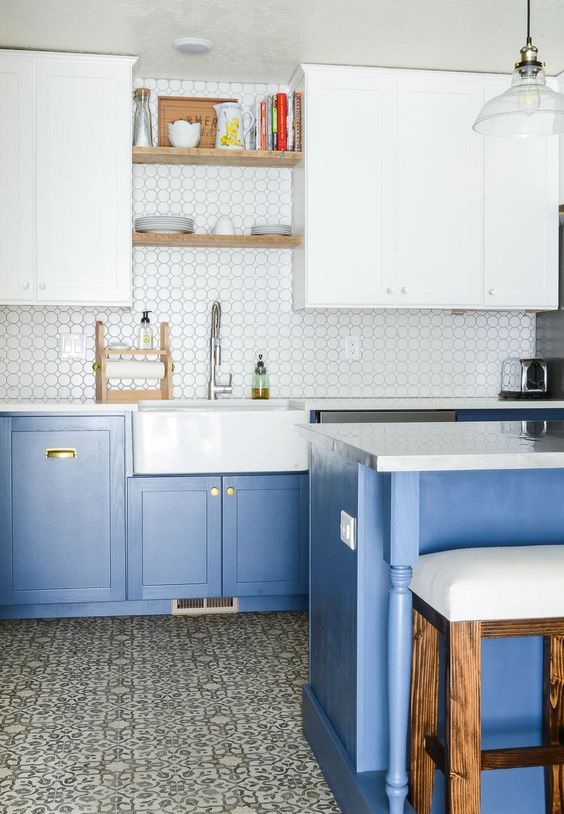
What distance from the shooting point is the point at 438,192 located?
13.3ft

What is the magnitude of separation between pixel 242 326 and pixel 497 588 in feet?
9.56

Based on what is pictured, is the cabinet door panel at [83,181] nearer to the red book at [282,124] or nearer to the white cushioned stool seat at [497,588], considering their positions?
the red book at [282,124]

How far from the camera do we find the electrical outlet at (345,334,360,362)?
4.37 meters

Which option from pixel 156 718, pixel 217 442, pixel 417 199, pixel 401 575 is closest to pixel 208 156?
pixel 417 199

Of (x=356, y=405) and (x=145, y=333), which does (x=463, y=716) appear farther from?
(x=145, y=333)

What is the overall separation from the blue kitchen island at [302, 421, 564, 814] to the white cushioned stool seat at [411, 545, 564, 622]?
4.2 inches

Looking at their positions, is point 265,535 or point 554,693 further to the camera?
point 265,535

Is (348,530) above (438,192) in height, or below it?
below

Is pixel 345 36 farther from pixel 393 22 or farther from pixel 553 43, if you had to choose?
pixel 553 43

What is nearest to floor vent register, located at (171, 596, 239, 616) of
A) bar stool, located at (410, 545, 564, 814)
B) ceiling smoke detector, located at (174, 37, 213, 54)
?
bar stool, located at (410, 545, 564, 814)

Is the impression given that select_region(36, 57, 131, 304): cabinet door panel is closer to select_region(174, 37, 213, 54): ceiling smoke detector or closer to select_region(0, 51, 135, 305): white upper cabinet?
select_region(0, 51, 135, 305): white upper cabinet

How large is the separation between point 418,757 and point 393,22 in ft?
9.56

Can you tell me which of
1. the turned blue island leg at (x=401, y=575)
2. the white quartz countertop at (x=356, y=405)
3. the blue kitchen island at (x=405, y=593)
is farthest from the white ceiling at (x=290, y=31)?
the turned blue island leg at (x=401, y=575)

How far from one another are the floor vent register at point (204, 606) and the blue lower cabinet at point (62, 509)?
0.29m
